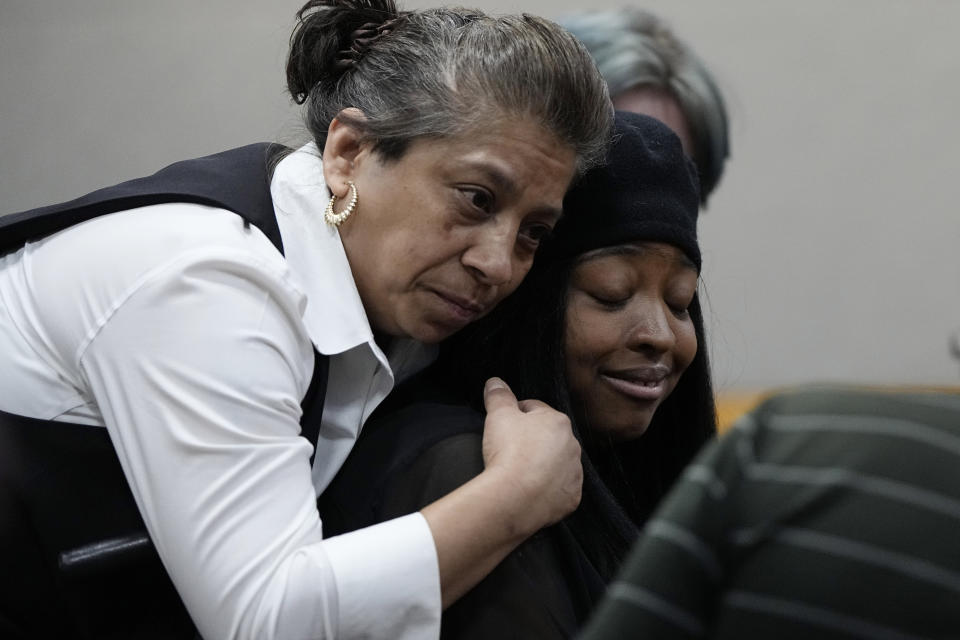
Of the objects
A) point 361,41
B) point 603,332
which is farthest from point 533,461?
point 361,41

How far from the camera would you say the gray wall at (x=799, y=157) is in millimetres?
3230

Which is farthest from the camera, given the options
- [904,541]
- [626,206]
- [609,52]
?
[609,52]

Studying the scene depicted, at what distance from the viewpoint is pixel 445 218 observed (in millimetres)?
1522

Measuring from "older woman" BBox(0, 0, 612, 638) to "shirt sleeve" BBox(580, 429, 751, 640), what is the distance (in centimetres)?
53

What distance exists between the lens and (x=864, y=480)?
2.42 ft

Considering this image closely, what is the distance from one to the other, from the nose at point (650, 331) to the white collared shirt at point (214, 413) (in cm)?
50

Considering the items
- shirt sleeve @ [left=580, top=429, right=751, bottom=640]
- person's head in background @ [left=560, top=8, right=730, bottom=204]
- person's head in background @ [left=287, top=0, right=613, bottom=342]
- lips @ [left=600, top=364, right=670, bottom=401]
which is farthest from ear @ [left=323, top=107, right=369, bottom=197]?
person's head in background @ [left=560, top=8, right=730, bottom=204]

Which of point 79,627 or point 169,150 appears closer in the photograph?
point 79,627

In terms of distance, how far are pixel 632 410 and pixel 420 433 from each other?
419 millimetres

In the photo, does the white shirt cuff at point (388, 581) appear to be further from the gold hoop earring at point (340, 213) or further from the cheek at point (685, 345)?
the cheek at point (685, 345)

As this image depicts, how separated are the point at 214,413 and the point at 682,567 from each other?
0.65 meters

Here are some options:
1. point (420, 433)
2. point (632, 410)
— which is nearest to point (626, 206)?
point (632, 410)

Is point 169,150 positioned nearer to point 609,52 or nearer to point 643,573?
point 609,52

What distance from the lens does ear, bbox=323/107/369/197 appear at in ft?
5.17
